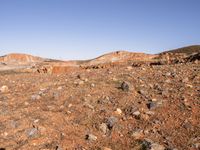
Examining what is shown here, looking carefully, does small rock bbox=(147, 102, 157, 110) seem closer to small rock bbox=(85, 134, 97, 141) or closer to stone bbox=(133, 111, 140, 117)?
stone bbox=(133, 111, 140, 117)

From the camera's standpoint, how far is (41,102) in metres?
10.5

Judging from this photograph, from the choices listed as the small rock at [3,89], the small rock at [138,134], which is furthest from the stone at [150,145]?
the small rock at [3,89]

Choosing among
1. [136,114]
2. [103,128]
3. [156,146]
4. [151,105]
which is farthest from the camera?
[151,105]

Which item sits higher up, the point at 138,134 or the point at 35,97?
the point at 35,97

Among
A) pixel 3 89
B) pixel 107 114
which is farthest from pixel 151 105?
pixel 3 89

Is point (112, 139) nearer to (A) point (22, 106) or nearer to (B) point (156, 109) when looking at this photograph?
(B) point (156, 109)

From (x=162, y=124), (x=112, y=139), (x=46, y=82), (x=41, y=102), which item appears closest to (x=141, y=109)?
(x=162, y=124)

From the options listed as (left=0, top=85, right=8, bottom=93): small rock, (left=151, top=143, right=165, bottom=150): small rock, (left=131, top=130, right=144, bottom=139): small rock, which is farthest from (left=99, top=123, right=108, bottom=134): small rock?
(left=0, top=85, right=8, bottom=93): small rock

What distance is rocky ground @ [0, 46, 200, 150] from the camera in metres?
7.81

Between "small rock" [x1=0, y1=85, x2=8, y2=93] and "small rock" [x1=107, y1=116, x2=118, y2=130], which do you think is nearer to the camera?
"small rock" [x1=107, y1=116, x2=118, y2=130]

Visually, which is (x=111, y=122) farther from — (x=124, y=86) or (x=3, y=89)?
(x=3, y=89)

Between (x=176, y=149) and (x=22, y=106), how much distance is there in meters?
5.42

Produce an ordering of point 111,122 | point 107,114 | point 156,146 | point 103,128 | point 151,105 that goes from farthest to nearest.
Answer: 1. point 151,105
2. point 107,114
3. point 111,122
4. point 103,128
5. point 156,146

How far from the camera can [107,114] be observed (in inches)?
359
